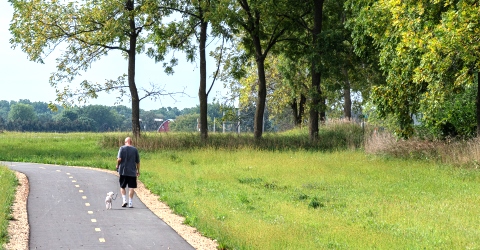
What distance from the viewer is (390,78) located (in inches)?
1204

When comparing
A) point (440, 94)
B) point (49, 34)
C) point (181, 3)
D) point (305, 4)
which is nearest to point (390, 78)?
point (440, 94)

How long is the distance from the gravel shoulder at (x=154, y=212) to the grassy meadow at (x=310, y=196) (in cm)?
24

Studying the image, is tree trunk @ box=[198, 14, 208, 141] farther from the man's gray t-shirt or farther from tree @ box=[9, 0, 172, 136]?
the man's gray t-shirt

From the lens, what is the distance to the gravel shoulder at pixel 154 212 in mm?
13773

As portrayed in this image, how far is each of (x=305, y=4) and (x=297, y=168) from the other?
1903cm

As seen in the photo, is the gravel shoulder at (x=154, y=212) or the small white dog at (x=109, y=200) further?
the small white dog at (x=109, y=200)

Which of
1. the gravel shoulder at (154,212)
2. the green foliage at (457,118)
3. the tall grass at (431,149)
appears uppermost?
the green foliage at (457,118)

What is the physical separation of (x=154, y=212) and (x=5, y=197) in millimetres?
4026

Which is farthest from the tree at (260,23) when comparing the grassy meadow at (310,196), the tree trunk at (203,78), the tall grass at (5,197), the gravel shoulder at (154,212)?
the gravel shoulder at (154,212)

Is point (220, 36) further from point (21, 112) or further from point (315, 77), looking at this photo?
point (21, 112)

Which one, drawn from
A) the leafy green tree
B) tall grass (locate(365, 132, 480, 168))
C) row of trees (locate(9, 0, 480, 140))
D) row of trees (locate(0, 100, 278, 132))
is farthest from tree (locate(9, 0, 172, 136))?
the leafy green tree

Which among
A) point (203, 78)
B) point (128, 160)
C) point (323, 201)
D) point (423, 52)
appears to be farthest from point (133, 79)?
point (323, 201)

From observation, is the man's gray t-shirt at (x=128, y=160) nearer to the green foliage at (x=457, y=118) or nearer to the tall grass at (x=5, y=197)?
the tall grass at (x=5, y=197)

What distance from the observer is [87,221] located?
16.4 m
